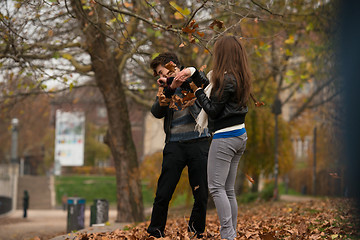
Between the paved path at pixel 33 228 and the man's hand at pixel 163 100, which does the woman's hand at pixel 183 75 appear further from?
the paved path at pixel 33 228

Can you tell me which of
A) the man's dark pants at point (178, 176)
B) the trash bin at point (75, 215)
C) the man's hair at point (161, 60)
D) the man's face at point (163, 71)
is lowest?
the trash bin at point (75, 215)

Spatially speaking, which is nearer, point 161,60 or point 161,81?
point 161,81

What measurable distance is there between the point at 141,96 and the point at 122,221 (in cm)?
487

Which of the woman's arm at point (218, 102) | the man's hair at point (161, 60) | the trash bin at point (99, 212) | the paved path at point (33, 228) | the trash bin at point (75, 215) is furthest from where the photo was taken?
the paved path at point (33, 228)

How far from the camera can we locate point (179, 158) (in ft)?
16.0

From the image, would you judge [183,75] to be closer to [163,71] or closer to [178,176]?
[163,71]

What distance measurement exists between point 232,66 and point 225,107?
35 centimetres

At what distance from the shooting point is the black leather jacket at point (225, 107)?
13.9 ft

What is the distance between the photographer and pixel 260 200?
1875cm

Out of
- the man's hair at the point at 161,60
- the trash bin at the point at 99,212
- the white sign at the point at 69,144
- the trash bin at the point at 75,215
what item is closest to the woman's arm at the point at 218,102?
the man's hair at the point at 161,60

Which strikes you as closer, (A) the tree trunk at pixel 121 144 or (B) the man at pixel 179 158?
(B) the man at pixel 179 158

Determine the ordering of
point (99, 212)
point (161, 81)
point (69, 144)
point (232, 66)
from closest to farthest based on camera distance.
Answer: point (232, 66)
point (161, 81)
point (99, 212)
point (69, 144)

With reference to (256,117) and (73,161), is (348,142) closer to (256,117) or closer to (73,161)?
(256,117)

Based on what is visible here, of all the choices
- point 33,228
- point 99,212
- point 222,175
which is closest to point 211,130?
point 222,175
